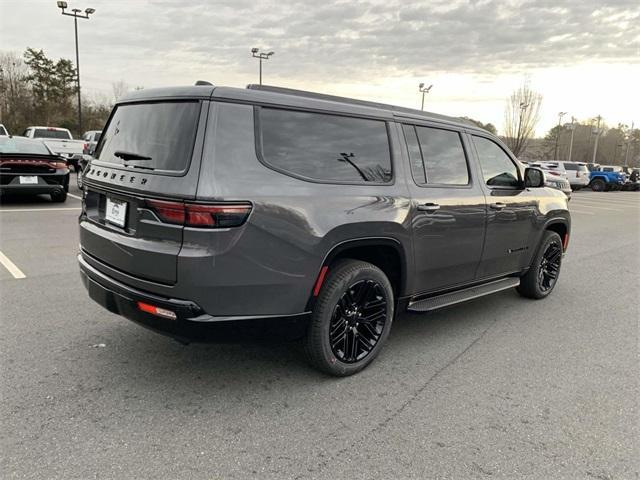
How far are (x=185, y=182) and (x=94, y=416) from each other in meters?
1.46

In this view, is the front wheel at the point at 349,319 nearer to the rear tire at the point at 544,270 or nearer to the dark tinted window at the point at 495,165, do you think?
the dark tinted window at the point at 495,165

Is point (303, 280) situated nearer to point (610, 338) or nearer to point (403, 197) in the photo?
point (403, 197)

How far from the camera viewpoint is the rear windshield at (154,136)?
272 cm

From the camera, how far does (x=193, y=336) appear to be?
8.89 ft

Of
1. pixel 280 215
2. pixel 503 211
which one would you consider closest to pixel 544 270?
pixel 503 211

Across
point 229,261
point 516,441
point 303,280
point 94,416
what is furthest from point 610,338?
point 94,416

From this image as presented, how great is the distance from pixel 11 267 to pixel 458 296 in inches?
205

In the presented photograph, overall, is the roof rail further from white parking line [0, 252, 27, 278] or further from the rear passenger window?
white parking line [0, 252, 27, 278]

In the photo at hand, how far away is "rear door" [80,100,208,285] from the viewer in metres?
2.64

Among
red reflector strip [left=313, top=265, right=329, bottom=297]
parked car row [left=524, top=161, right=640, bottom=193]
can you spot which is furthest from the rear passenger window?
parked car row [left=524, top=161, right=640, bottom=193]

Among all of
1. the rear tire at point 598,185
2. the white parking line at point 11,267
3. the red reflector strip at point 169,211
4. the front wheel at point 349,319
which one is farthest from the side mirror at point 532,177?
the rear tire at point 598,185

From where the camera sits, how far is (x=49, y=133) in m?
20.4

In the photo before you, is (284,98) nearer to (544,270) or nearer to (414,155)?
(414,155)

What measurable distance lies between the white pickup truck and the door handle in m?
17.7
